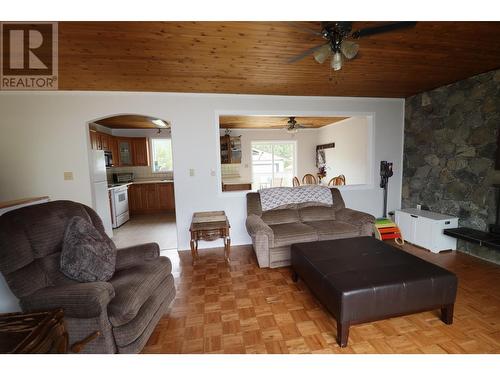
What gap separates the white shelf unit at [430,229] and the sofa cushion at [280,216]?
1.79 metres

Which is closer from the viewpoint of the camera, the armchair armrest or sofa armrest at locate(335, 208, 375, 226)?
the armchair armrest

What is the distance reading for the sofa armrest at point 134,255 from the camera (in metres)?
1.87

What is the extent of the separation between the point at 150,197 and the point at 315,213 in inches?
175

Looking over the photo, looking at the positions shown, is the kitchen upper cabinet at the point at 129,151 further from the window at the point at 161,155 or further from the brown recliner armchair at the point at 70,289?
the brown recliner armchair at the point at 70,289

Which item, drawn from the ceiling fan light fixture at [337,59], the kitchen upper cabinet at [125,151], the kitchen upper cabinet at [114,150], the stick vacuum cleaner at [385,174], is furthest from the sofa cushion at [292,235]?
the kitchen upper cabinet at [125,151]

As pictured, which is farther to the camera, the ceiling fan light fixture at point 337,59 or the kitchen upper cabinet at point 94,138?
the kitchen upper cabinet at point 94,138

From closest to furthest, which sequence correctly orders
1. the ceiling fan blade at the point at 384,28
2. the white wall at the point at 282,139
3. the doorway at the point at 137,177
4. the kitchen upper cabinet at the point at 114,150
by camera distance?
the ceiling fan blade at the point at 384,28
the doorway at the point at 137,177
the kitchen upper cabinet at the point at 114,150
the white wall at the point at 282,139

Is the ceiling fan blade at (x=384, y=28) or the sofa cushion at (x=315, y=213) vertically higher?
the ceiling fan blade at (x=384, y=28)

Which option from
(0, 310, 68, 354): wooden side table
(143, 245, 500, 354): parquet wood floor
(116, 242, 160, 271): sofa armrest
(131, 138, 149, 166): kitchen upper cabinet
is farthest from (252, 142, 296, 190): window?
A: (0, 310, 68, 354): wooden side table

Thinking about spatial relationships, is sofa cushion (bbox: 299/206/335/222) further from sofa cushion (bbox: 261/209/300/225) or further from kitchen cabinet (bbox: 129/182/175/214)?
kitchen cabinet (bbox: 129/182/175/214)

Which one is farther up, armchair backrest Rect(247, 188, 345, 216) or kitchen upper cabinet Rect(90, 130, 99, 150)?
kitchen upper cabinet Rect(90, 130, 99, 150)

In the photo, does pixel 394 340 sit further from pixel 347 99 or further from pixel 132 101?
pixel 132 101

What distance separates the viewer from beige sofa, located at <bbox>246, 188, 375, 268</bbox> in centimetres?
261

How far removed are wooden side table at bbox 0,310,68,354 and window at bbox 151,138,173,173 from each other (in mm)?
5596
